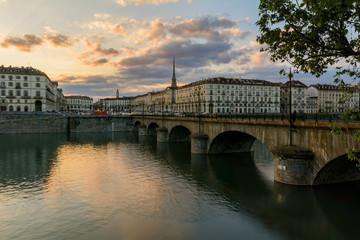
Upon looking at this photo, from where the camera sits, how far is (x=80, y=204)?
21.2 metres

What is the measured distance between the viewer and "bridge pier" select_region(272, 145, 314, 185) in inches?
854

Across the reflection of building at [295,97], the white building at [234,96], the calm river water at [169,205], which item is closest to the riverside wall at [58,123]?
the white building at [234,96]

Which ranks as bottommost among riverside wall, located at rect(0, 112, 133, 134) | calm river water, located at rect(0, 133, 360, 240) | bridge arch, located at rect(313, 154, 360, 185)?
calm river water, located at rect(0, 133, 360, 240)

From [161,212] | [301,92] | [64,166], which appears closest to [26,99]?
[64,166]

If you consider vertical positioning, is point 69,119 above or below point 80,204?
above

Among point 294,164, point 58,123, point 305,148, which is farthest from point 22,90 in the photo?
point 305,148

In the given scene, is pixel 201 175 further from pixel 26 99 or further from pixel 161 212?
pixel 26 99

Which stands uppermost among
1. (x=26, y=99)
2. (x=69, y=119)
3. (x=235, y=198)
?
(x=26, y=99)

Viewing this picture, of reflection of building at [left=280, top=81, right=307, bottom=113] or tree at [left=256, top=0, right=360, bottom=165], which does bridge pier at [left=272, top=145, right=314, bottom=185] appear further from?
reflection of building at [left=280, top=81, right=307, bottom=113]

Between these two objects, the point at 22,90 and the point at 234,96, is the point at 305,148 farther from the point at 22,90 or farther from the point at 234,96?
the point at 22,90

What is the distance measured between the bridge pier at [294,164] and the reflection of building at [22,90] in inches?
4216

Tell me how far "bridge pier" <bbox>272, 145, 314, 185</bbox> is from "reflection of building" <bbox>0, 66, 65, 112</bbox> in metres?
107

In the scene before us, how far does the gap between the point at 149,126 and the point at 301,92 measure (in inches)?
3930

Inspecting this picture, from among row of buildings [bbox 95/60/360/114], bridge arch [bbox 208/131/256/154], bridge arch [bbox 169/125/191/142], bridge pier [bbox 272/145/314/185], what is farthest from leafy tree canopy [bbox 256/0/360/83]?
row of buildings [bbox 95/60/360/114]
